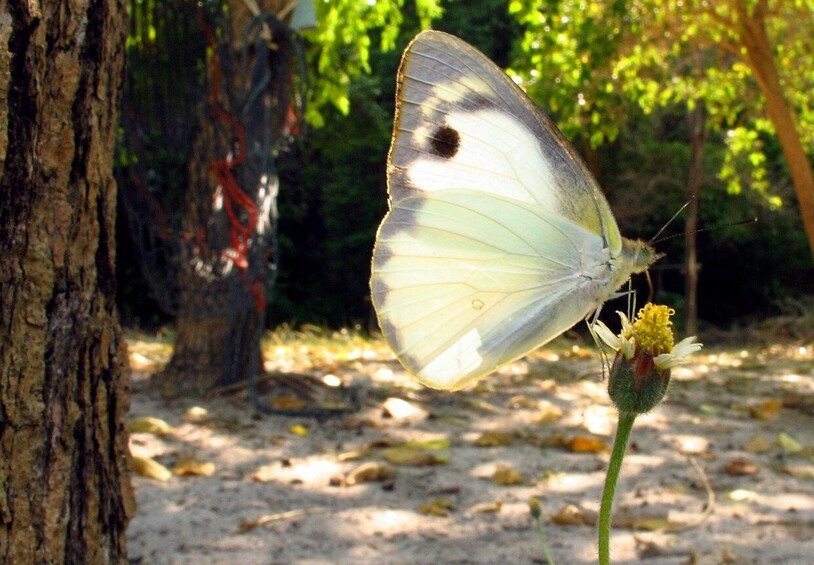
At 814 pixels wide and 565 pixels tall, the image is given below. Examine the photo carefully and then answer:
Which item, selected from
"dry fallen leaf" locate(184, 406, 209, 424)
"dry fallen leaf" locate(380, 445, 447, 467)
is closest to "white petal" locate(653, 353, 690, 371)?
"dry fallen leaf" locate(380, 445, 447, 467)

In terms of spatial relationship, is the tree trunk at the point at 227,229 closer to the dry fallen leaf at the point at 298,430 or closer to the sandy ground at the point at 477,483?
the sandy ground at the point at 477,483

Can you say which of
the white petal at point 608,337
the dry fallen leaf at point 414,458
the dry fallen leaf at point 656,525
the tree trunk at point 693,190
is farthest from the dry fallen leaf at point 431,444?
the tree trunk at point 693,190

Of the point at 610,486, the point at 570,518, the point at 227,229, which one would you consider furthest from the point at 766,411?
the point at 610,486

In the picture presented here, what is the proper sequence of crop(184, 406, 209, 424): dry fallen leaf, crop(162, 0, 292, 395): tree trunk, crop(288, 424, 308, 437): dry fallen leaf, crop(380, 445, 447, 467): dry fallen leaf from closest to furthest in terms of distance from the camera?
crop(380, 445, 447, 467): dry fallen leaf
crop(288, 424, 308, 437): dry fallen leaf
crop(184, 406, 209, 424): dry fallen leaf
crop(162, 0, 292, 395): tree trunk

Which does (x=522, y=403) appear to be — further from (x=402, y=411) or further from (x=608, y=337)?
(x=608, y=337)

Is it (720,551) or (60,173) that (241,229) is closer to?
(720,551)

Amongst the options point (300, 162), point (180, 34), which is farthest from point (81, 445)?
point (300, 162)

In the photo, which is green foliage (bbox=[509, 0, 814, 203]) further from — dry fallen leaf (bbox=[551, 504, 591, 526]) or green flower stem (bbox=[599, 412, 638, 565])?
green flower stem (bbox=[599, 412, 638, 565])
